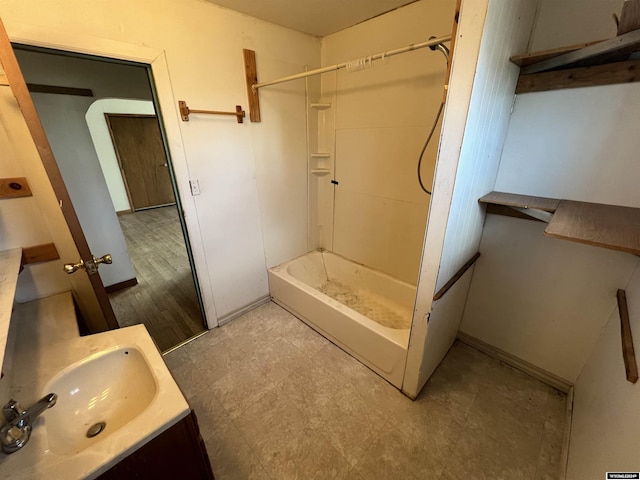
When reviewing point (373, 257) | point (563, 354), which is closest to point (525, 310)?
point (563, 354)

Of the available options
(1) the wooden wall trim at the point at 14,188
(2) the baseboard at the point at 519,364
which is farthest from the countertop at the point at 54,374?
(2) the baseboard at the point at 519,364

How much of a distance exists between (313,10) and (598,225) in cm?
204

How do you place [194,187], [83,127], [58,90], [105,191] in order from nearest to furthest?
[194,187]
[58,90]
[83,127]
[105,191]

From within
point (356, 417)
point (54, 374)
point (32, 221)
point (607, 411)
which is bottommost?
point (356, 417)

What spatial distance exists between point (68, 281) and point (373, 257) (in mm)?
2197

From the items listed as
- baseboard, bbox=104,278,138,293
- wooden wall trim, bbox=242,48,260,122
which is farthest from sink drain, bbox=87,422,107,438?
baseboard, bbox=104,278,138,293

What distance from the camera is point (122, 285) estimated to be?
285 centimetres

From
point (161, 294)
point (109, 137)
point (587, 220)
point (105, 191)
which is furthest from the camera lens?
point (109, 137)

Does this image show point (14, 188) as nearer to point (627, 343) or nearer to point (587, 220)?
point (587, 220)

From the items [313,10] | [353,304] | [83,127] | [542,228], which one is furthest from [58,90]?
[542,228]

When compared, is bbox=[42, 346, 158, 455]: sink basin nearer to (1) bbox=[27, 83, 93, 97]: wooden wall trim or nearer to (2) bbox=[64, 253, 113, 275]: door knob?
(2) bbox=[64, 253, 113, 275]: door knob

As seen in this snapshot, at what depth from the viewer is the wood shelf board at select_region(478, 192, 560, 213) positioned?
1.29 meters

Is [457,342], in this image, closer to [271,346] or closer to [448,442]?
[448,442]

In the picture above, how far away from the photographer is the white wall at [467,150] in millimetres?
909
